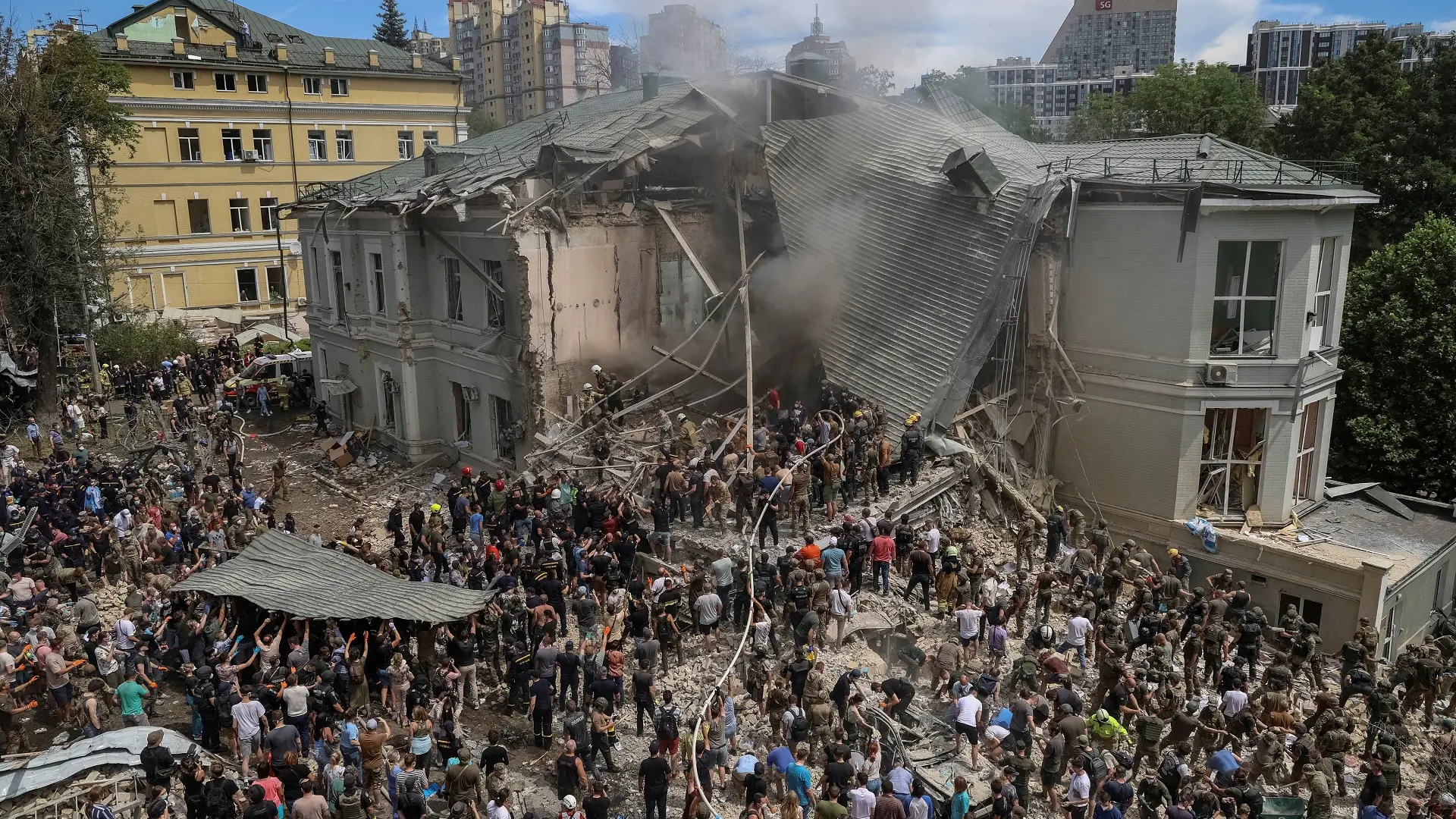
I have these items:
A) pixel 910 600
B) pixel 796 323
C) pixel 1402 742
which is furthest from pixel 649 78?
pixel 1402 742

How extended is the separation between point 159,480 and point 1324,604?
26819 mm

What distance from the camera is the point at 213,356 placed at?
38.7m

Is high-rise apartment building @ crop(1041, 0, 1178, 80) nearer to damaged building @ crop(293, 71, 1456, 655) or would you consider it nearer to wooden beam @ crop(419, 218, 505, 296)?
damaged building @ crop(293, 71, 1456, 655)

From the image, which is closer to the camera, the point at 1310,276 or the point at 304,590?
the point at 304,590

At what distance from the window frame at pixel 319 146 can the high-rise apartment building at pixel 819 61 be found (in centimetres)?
2853

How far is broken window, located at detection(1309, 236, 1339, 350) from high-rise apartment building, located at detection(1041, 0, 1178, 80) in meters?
120

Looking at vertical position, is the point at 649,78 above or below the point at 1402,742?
above

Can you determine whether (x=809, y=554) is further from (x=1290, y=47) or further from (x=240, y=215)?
(x=1290, y=47)

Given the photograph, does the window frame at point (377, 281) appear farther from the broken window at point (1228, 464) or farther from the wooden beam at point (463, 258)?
the broken window at point (1228, 464)

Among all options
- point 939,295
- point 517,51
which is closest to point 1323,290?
point 939,295

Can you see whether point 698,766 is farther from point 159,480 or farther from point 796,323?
point 159,480

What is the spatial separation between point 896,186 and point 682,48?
1428 centimetres

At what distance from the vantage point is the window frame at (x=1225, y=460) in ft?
73.9

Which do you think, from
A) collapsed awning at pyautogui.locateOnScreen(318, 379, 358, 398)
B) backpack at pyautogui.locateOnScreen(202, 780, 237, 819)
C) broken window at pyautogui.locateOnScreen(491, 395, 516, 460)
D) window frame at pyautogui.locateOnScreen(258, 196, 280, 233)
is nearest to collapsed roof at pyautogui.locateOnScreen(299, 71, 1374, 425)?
broken window at pyautogui.locateOnScreen(491, 395, 516, 460)
